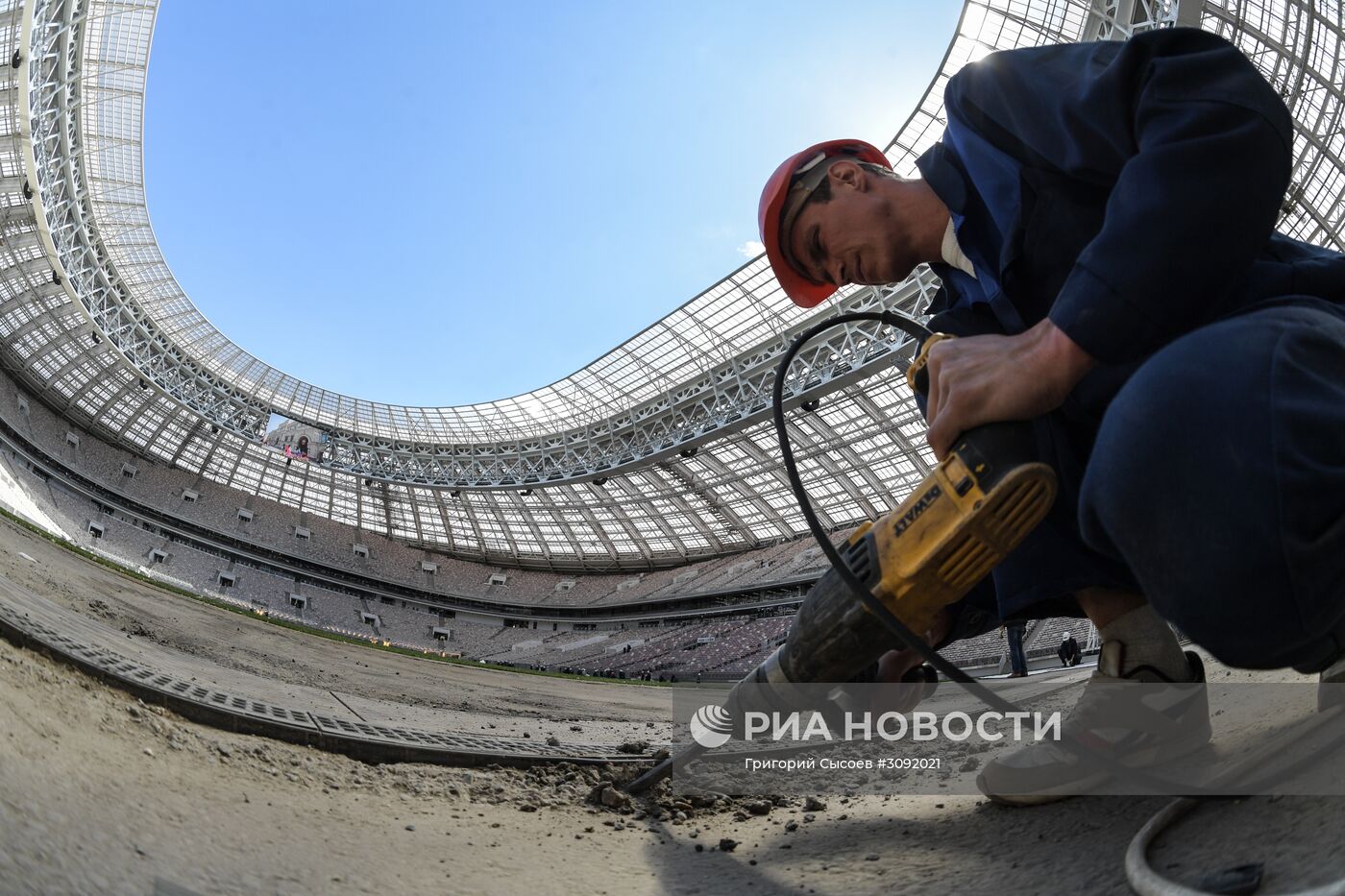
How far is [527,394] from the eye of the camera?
32.2m

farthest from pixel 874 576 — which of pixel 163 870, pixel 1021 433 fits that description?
pixel 163 870

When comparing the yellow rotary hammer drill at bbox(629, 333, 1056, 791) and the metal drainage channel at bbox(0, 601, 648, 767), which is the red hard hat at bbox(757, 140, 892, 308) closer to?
the yellow rotary hammer drill at bbox(629, 333, 1056, 791)

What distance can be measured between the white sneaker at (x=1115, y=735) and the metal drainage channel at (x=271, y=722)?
1.73 meters

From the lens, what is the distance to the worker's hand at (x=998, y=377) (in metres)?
1.48

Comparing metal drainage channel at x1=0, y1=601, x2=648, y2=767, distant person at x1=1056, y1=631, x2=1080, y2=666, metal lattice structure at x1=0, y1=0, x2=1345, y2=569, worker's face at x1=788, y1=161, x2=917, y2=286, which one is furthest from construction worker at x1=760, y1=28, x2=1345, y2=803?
distant person at x1=1056, y1=631, x2=1080, y2=666

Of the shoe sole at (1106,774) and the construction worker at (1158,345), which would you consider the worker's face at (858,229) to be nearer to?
the construction worker at (1158,345)

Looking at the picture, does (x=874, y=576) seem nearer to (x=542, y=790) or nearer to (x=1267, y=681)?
(x=542, y=790)

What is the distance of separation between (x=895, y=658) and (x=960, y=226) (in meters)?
1.44

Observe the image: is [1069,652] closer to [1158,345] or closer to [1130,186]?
[1158,345]

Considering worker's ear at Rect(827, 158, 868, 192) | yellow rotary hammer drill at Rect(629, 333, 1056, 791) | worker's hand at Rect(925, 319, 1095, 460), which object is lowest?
yellow rotary hammer drill at Rect(629, 333, 1056, 791)

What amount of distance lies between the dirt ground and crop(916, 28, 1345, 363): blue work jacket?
3.26 feet

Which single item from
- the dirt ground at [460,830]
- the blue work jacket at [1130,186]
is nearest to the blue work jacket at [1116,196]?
the blue work jacket at [1130,186]

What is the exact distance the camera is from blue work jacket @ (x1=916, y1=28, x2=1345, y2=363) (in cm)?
135

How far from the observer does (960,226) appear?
2.03 metres
